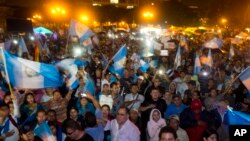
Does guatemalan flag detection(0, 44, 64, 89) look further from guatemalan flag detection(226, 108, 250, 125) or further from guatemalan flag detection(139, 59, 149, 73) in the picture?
guatemalan flag detection(139, 59, 149, 73)

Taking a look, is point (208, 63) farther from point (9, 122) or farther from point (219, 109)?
point (9, 122)

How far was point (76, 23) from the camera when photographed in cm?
1808

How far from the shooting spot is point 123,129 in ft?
26.6

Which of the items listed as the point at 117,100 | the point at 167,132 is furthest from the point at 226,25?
the point at 167,132

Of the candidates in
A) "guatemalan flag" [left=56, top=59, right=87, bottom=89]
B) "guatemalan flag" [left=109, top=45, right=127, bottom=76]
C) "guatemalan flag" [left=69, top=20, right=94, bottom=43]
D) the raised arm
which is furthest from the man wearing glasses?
"guatemalan flag" [left=69, top=20, right=94, bottom=43]

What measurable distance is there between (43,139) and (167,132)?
9.30 ft

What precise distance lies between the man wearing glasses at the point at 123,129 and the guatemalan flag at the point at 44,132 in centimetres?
107

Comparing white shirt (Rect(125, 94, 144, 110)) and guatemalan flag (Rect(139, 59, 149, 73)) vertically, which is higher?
white shirt (Rect(125, 94, 144, 110))

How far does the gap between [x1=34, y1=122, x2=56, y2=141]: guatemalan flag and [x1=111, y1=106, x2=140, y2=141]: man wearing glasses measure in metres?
1.07

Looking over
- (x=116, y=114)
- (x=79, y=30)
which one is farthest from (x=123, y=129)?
(x=79, y=30)

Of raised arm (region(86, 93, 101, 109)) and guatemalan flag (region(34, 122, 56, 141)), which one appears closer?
guatemalan flag (region(34, 122, 56, 141))

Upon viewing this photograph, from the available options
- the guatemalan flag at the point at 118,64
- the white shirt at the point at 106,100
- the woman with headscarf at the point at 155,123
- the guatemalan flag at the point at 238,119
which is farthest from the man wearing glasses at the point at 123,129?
the guatemalan flag at the point at 118,64

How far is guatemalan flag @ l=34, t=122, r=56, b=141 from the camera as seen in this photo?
25.6 ft

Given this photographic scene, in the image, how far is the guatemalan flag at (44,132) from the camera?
7797mm
